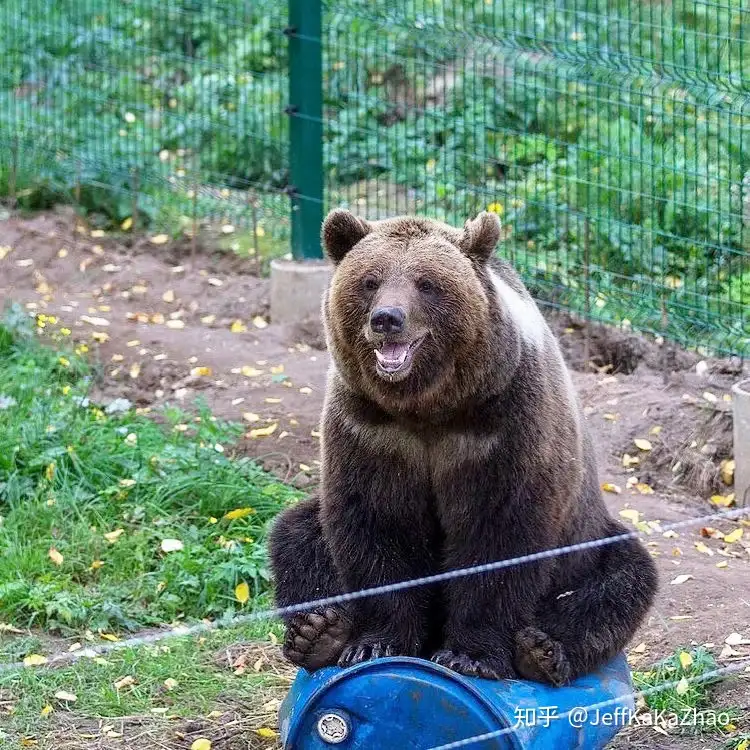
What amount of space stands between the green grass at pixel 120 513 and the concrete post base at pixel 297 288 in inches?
58.0

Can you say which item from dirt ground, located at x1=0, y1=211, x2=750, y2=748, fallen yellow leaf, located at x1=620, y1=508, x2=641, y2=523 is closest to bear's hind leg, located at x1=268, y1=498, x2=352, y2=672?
dirt ground, located at x1=0, y1=211, x2=750, y2=748

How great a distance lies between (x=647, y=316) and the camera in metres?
7.44

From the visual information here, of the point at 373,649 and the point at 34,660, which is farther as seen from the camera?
the point at 34,660

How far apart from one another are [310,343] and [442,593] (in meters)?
3.75

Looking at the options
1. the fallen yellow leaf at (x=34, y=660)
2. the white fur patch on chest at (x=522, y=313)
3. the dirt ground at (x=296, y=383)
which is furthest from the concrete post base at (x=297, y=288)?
the white fur patch on chest at (x=522, y=313)

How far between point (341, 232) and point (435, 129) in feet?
14.2

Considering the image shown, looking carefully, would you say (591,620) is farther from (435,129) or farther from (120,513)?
(435,129)

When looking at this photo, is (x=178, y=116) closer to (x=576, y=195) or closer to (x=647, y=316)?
(x=576, y=195)

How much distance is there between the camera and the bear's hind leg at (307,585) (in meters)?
4.42

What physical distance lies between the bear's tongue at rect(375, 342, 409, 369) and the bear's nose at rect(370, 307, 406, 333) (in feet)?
0.26

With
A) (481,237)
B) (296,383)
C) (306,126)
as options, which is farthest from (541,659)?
(306,126)

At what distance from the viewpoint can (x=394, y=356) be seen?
4.09 m

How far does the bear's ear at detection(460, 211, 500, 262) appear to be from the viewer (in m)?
4.29

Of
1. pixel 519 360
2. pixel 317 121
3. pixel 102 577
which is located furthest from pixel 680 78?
pixel 102 577
